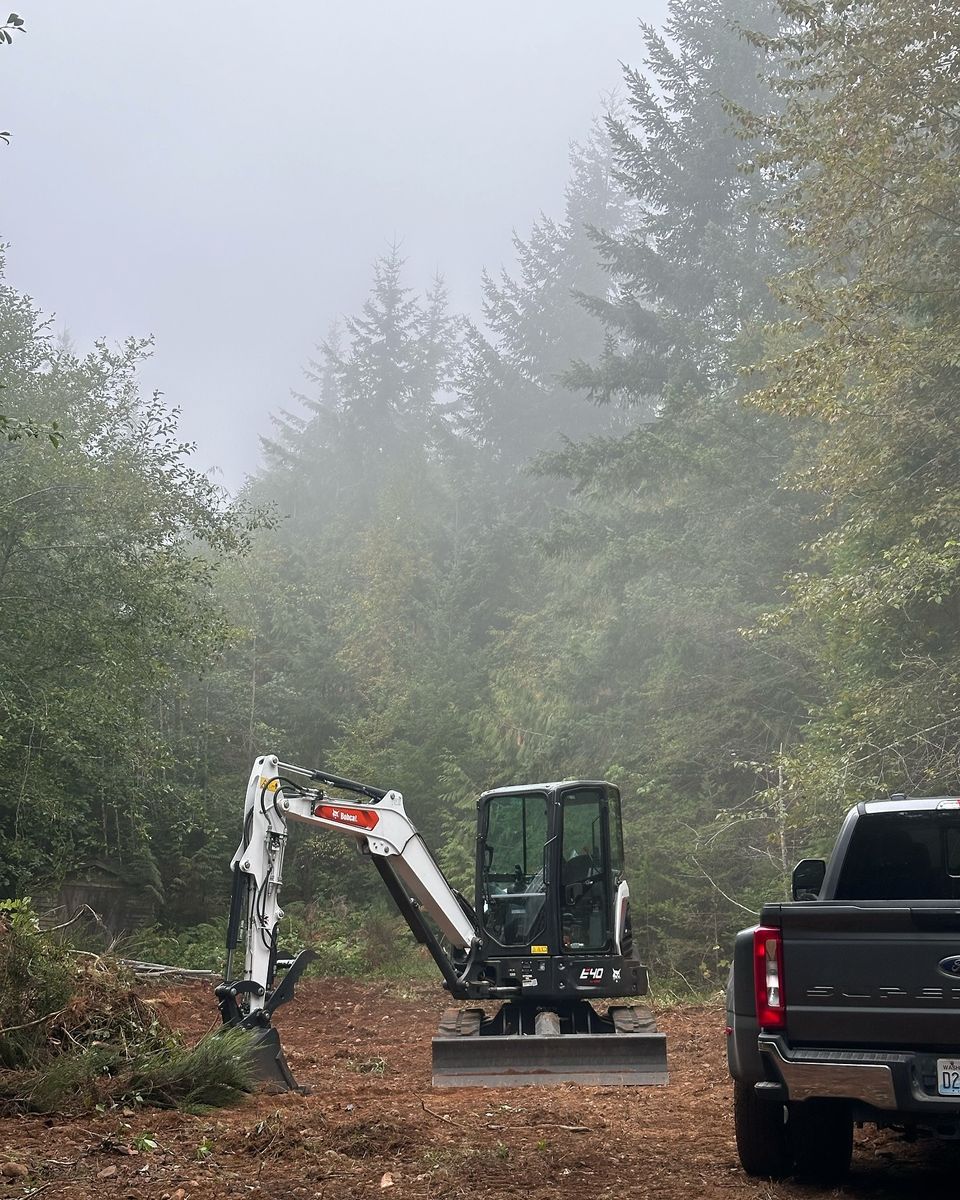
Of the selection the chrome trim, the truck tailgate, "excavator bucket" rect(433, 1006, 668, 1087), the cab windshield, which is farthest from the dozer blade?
the truck tailgate

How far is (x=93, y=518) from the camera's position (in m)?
19.5

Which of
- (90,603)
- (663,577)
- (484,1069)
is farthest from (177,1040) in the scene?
(663,577)

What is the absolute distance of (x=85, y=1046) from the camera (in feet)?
28.4

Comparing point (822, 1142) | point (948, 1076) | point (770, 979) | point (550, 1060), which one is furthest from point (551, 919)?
point (948, 1076)

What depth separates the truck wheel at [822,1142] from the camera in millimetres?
5832

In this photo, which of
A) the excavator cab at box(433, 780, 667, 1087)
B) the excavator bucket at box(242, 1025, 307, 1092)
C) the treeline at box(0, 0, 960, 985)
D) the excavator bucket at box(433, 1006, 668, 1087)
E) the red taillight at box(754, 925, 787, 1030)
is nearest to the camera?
the red taillight at box(754, 925, 787, 1030)

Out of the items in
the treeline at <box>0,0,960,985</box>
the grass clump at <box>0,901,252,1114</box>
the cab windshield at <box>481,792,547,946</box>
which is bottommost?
the grass clump at <box>0,901,252,1114</box>

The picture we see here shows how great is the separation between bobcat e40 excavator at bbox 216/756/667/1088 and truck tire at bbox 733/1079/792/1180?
4.51 m

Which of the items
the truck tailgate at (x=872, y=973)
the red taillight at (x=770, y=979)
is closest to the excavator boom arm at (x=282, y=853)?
the red taillight at (x=770, y=979)

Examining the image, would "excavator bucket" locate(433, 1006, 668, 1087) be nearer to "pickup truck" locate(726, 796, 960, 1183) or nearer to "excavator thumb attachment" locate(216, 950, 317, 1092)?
"excavator thumb attachment" locate(216, 950, 317, 1092)

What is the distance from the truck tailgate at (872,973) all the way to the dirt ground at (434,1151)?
3.30ft

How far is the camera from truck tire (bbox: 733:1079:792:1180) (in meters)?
5.92

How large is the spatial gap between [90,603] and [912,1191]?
49.1 ft

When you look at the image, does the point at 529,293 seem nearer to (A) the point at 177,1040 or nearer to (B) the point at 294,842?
(B) the point at 294,842
